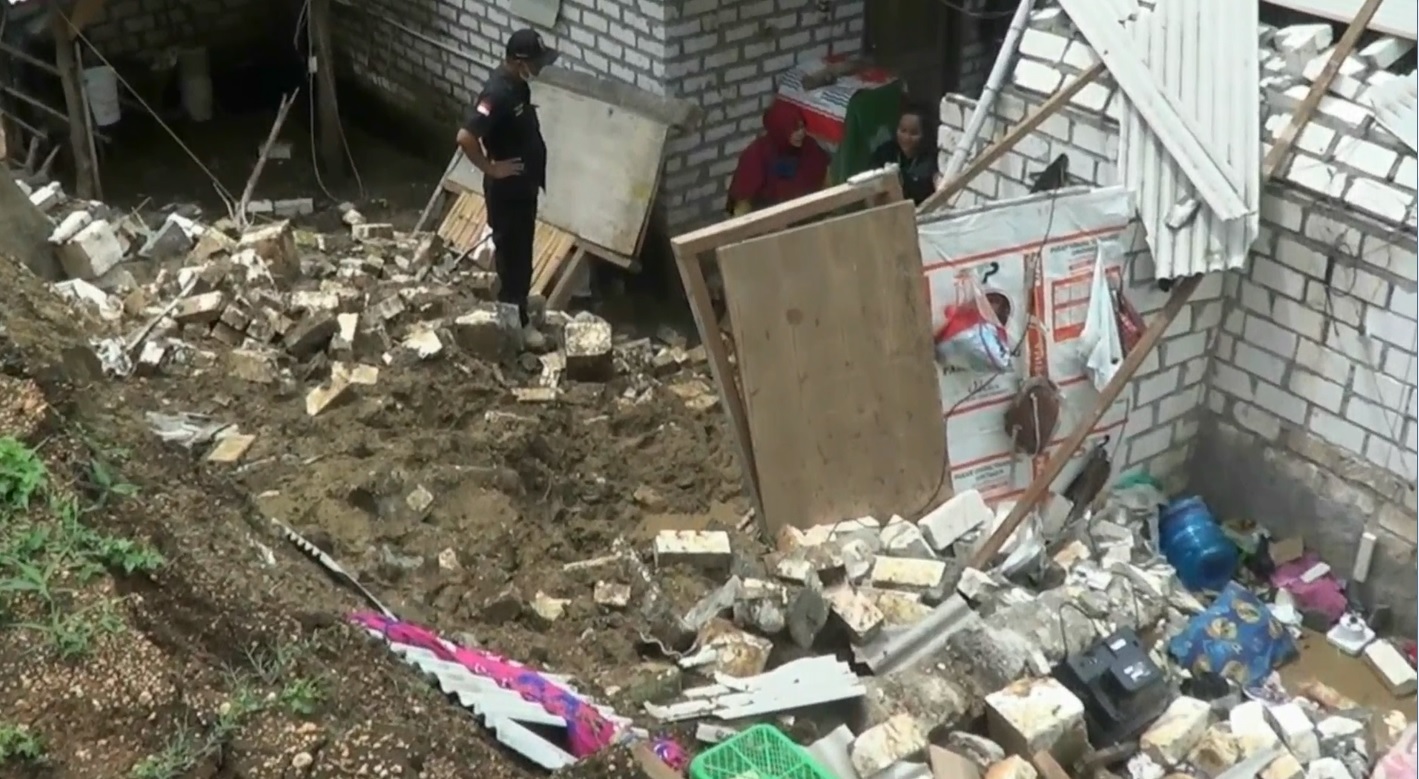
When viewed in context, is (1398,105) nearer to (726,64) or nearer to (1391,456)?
(1391,456)

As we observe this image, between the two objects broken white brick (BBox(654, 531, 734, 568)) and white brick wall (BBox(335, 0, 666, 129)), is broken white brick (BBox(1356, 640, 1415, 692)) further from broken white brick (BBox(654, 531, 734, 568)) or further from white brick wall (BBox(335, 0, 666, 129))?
white brick wall (BBox(335, 0, 666, 129))

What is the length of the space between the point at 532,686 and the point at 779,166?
15.1 ft

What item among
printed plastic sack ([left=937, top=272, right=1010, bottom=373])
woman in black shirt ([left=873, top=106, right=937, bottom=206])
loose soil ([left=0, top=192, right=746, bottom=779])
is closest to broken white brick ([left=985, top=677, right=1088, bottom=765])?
loose soil ([left=0, top=192, right=746, bottom=779])

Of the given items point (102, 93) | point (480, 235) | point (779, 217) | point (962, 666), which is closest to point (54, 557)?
point (779, 217)

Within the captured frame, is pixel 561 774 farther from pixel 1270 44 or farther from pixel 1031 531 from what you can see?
pixel 1270 44

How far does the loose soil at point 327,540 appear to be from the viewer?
123 inches

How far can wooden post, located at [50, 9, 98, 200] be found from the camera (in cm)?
885

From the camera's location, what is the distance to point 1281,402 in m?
5.80

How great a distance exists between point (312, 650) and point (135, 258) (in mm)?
4799

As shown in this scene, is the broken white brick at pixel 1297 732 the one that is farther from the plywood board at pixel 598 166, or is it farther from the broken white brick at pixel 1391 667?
the plywood board at pixel 598 166

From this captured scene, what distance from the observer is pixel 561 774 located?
3.59m

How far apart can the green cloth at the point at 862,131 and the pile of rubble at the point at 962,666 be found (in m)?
3.04

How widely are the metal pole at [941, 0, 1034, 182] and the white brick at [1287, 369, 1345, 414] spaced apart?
1691 mm

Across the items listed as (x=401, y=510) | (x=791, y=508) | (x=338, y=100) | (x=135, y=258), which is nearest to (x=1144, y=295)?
(x=791, y=508)
